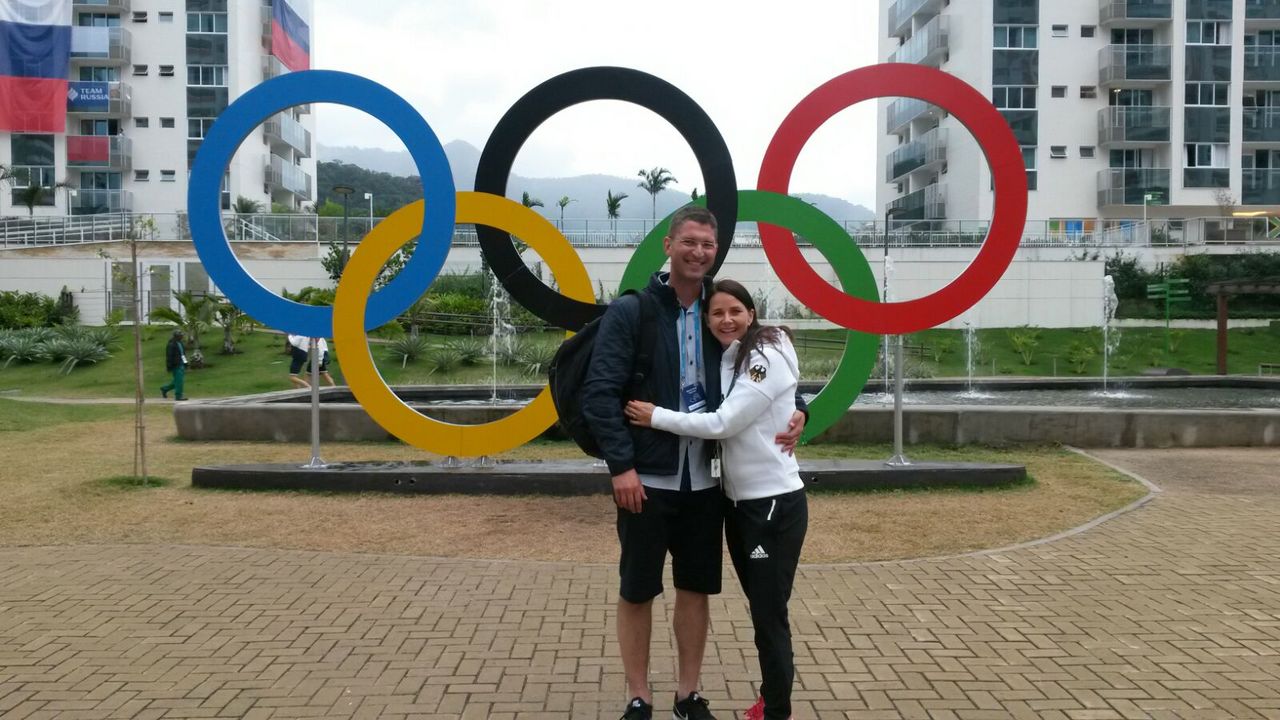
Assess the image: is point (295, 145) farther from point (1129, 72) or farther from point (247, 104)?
point (247, 104)

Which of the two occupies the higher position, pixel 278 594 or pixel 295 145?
pixel 295 145

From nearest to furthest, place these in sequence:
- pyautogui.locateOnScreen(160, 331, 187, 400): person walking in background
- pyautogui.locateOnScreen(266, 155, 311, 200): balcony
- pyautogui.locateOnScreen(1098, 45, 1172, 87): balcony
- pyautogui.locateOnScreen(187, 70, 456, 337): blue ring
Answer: pyautogui.locateOnScreen(187, 70, 456, 337): blue ring < pyautogui.locateOnScreen(160, 331, 187, 400): person walking in background < pyautogui.locateOnScreen(1098, 45, 1172, 87): balcony < pyautogui.locateOnScreen(266, 155, 311, 200): balcony

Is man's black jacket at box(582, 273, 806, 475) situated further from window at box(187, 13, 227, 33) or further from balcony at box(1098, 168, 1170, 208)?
window at box(187, 13, 227, 33)

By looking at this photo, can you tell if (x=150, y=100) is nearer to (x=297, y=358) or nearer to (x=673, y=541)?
(x=297, y=358)

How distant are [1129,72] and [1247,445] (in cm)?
3433

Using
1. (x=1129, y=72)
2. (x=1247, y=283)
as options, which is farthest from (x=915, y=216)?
(x=1247, y=283)

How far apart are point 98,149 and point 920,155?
1499 inches

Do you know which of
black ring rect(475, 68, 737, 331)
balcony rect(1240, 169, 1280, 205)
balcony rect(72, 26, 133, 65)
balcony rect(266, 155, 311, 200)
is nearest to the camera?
black ring rect(475, 68, 737, 331)

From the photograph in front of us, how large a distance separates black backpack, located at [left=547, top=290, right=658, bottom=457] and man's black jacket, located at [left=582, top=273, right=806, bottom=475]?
2 centimetres

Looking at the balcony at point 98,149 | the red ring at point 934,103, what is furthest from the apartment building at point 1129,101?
the balcony at point 98,149

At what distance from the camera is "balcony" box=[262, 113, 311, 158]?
156 feet

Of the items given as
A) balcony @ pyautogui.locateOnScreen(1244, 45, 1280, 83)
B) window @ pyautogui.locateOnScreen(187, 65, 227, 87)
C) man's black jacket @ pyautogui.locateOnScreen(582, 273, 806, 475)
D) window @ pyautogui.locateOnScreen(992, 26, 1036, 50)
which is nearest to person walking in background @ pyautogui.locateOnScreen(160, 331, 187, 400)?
man's black jacket @ pyautogui.locateOnScreen(582, 273, 806, 475)

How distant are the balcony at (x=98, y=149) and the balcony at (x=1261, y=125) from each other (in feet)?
165

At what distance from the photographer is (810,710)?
12.6ft
